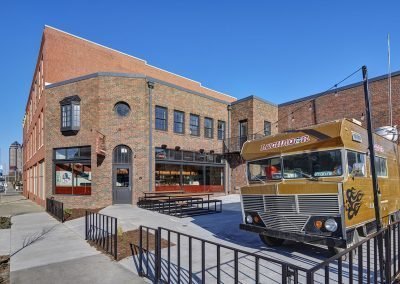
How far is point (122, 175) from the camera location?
19250 mm

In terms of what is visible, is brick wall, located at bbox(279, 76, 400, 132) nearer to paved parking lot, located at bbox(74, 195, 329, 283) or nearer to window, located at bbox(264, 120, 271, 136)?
window, located at bbox(264, 120, 271, 136)

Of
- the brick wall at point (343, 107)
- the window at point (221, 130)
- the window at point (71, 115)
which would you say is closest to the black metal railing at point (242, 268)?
the window at point (71, 115)

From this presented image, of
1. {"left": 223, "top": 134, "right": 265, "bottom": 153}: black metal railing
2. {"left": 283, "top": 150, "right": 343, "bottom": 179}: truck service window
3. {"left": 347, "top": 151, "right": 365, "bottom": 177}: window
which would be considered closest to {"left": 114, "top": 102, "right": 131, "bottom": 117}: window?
{"left": 223, "top": 134, "right": 265, "bottom": 153}: black metal railing

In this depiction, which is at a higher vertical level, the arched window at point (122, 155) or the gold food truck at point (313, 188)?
the arched window at point (122, 155)

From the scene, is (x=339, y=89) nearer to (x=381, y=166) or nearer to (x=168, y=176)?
(x=168, y=176)

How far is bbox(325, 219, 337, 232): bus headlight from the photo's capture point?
6391 mm

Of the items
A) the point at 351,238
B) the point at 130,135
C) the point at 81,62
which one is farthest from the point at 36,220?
the point at 81,62

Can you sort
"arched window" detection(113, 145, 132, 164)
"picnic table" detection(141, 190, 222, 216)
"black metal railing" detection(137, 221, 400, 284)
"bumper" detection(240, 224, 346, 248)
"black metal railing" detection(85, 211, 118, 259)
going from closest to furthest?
"black metal railing" detection(137, 221, 400, 284) < "bumper" detection(240, 224, 346, 248) < "black metal railing" detection(85, 211, 118, 259) < "picnic table" detection(141, 190, 222, 216) < "arched window" detection(113, 145, 132, 164)

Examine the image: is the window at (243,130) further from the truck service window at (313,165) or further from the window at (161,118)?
the truck service window at (313,165)

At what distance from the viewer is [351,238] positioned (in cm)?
655

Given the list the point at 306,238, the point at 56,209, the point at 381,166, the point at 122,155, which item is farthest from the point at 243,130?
the point at 306,238

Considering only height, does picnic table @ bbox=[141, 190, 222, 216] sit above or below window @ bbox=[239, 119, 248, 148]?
below

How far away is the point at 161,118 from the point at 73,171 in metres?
6.35

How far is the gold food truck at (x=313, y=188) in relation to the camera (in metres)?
6.52
